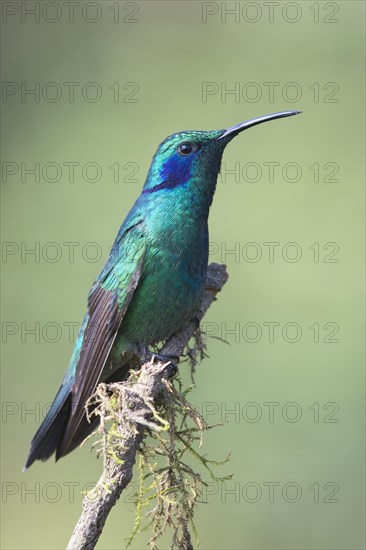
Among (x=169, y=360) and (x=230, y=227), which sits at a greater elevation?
(x=230, y=227)

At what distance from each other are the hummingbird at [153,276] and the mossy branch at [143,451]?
64cm

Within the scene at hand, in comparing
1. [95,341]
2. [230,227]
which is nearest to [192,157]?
[95,341]

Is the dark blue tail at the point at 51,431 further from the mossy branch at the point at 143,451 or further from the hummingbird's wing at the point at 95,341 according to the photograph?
the mossy branch at the point at 143,451

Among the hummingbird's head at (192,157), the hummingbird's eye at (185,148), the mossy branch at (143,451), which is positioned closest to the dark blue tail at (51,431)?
the mossy branch at (143,451)

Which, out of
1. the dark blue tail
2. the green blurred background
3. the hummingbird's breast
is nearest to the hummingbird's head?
the hummingbird's breast

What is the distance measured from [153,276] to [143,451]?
1.39 m

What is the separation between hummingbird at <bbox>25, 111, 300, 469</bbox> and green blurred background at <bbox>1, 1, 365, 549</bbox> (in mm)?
1669

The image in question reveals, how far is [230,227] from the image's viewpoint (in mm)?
7754

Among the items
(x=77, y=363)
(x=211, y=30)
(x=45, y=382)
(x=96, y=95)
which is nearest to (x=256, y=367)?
(x=45, y=382)

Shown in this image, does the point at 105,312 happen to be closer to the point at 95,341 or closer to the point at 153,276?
the point at 95,341

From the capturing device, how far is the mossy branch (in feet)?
11.4

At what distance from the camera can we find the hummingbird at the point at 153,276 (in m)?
5.21

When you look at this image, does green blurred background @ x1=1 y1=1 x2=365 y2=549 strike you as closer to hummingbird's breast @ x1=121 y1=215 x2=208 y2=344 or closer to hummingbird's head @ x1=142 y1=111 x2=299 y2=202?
hummingbird's breast @ x1=121 y1=215 x2=208 y2=344

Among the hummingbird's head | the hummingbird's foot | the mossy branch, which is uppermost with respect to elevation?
the hummingbird's head
